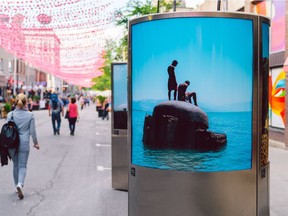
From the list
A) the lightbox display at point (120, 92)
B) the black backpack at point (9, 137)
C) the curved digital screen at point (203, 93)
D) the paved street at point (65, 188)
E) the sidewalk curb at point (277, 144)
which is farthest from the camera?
the sidewalk curb at point (277, 144)

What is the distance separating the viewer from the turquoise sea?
4902mm

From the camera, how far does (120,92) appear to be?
8547 millimetres

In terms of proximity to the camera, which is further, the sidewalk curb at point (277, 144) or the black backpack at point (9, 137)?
the sidewalk curb at point (277, 144)

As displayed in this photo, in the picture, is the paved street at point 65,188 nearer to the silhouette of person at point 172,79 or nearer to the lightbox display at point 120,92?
the lightbox display at point 120,92

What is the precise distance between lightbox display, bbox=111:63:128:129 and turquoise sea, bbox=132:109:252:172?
3607 mm

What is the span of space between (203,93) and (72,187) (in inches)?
196

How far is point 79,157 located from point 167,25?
30.3ft

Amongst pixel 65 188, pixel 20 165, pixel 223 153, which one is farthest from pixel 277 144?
pixel 223 153

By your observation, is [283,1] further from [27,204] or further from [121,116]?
[27,204]

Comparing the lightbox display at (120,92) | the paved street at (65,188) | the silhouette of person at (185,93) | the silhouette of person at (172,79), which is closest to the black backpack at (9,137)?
the paved street at (65,188)

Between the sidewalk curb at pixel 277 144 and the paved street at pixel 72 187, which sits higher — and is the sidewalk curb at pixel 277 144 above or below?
above

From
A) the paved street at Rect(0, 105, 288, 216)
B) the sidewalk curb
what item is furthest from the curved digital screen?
the sidewalk curb

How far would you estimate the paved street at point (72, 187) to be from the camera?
728 centimetres

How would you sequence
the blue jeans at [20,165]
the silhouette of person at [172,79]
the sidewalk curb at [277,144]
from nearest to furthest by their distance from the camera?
the silhouette of person at [172,79]
the blue jeans at [20,165]
the sidewalk curb at [277,144]
